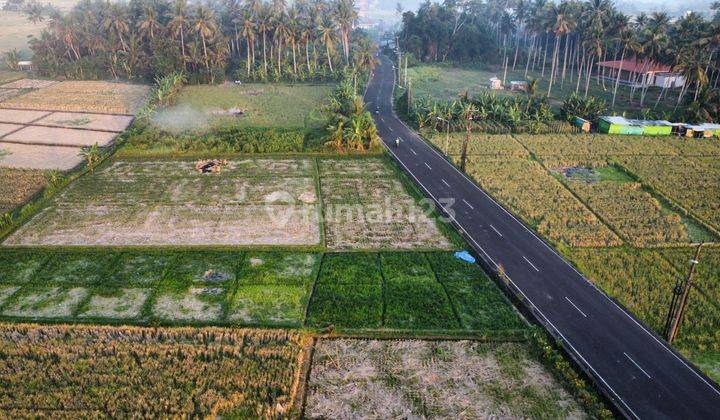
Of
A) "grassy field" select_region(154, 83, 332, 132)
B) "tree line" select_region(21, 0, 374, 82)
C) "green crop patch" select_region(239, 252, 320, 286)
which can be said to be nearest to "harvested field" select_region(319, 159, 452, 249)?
"green crop patch" select_region(239, 252, 320, 286)

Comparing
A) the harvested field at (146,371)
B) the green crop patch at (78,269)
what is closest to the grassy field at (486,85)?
the green crop patch at (78,269)

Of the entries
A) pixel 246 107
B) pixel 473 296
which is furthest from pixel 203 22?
pixel 473 296

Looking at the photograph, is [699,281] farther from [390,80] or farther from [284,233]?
[390,80]

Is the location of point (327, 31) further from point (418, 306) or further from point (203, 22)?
point (418, 306)

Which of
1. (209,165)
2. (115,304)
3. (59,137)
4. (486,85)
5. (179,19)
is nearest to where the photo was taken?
(115,304)

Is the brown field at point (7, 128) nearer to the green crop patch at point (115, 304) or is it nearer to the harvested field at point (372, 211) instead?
the harvested field at point (372, 211)

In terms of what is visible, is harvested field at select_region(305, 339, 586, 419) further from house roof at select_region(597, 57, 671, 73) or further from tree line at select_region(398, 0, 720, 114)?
house roof at select_region(597, 57, 671, 73)
